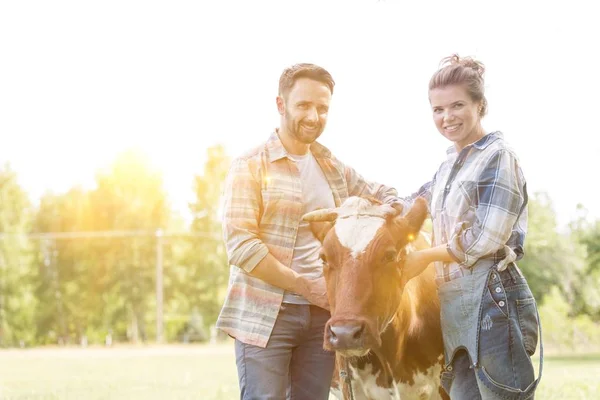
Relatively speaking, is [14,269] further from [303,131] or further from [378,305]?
[378,305]

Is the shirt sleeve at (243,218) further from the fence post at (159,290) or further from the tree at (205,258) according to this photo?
the fence post at (159,290)

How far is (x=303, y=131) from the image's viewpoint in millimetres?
5051

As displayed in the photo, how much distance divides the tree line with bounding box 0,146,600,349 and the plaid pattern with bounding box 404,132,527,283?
5084cm

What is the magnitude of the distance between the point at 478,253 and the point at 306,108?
140 centimetres

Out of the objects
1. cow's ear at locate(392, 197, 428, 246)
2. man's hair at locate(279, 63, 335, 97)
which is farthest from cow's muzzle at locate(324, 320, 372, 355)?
man's hair at locate(279, 63, 335, 97)

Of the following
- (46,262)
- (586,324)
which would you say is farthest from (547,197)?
(46,262)

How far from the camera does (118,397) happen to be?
14.5 metres

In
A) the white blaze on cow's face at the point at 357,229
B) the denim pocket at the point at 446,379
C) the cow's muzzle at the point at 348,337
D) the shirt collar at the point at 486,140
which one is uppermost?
the shirt collar at the point at 486,140

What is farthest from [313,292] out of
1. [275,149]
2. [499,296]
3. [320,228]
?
[499,296]

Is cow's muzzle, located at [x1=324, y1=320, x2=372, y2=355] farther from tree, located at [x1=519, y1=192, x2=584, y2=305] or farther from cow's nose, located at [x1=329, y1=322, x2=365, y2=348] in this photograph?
tree, located at [x1=519, y1=192, x2=584, y2=305]

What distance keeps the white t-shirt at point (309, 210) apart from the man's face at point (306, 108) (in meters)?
0.23

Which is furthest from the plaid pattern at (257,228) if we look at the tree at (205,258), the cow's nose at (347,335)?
the tree at (205,258)

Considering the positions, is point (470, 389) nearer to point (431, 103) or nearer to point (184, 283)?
point (431, 103)

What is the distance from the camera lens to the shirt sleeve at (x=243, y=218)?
4.78 m
